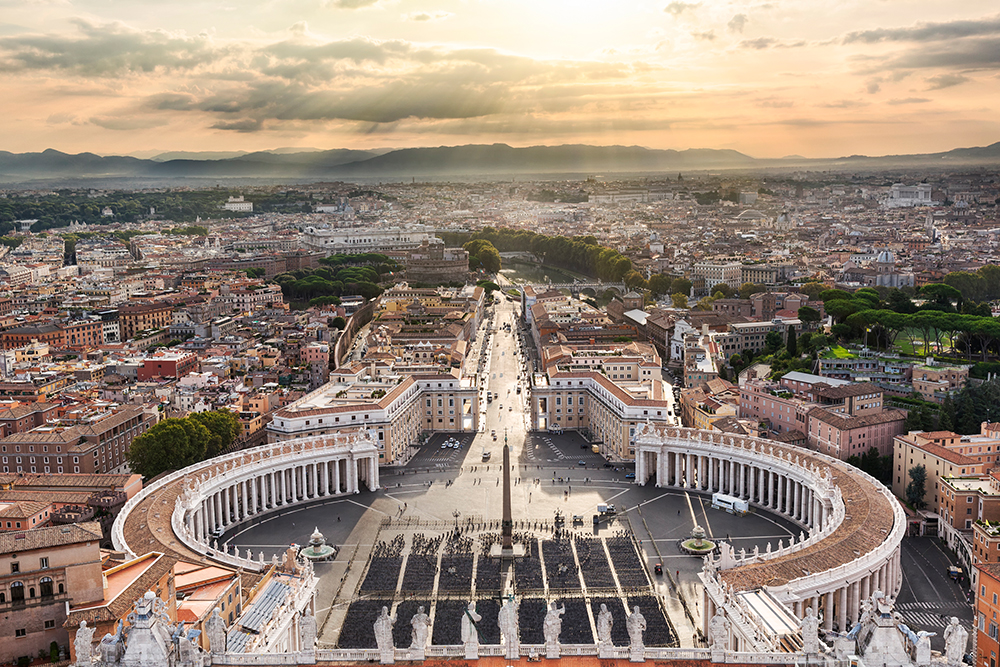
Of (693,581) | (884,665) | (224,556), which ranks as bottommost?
(693,581)

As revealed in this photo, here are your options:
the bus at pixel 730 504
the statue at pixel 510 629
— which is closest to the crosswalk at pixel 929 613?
the bus at pixel 730 504

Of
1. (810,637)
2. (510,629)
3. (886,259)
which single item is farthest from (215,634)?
(886,259)

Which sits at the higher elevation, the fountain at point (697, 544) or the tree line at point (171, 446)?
the tree line at point (171, 446)

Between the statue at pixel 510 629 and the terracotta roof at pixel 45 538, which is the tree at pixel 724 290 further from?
the terracotta roof at pixel 45 538

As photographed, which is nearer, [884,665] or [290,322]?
[884,665]

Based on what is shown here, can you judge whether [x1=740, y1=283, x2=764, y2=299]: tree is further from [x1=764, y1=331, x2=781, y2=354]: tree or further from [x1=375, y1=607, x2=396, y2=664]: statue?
[x1=375, y1=607, x2=396, y2=664]: statue

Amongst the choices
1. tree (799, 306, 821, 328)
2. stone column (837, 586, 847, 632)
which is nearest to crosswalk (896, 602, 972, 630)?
stone column (837, 586, 847, 632)

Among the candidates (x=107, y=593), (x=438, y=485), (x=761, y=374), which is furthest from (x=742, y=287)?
(x=107, y=593)

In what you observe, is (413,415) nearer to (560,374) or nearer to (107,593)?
(560,374)
